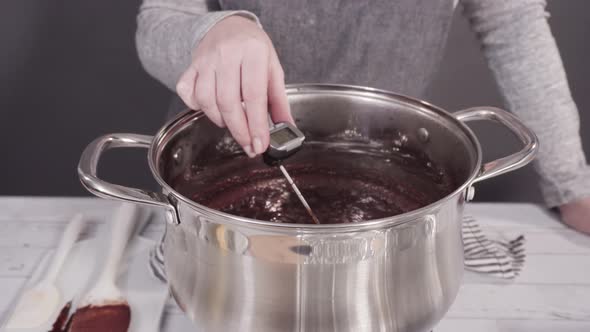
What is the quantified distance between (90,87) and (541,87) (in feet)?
3.77

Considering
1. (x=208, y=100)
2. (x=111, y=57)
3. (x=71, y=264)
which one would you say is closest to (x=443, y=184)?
(x=208, y=100)

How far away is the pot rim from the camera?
39 cm

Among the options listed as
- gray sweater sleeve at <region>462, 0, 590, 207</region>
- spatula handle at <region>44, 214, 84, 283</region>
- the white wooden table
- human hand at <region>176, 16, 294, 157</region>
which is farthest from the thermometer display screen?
gray sweater sleeve at <region>462, 0, 590, 207</region>

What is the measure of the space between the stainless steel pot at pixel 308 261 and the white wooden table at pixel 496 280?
18 centimetres

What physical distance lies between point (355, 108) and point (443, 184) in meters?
0.13

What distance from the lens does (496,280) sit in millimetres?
713

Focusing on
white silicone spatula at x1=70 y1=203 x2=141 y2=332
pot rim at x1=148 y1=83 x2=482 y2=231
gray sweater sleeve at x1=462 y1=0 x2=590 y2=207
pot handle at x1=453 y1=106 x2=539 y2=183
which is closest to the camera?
pot rim at x1=148 y1=83 x2=482 y2=231

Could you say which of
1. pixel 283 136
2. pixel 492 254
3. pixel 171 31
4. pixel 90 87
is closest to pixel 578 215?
pixel 492 254

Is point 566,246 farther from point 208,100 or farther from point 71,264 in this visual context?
point 71,264

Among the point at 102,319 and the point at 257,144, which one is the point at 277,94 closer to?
the point at 257,144

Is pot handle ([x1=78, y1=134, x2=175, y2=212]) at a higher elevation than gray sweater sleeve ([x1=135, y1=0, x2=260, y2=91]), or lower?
lower

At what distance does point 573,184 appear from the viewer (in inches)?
33.8

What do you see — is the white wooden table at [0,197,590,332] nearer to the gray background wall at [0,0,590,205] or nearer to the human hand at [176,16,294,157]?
the human hand at [176,16,294,157]

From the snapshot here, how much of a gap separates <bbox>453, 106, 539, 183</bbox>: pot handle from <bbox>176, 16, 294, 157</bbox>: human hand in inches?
8.0
